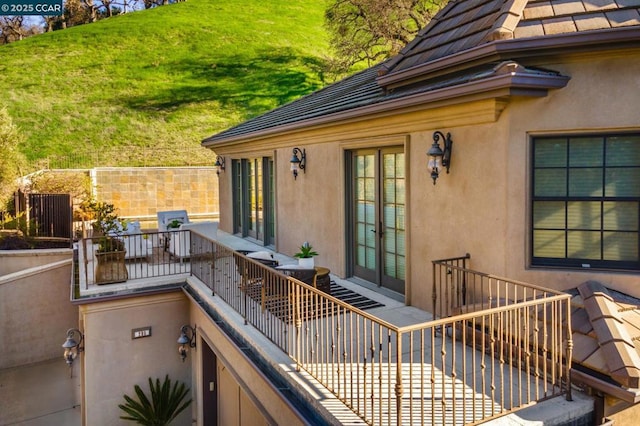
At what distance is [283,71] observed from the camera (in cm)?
3875

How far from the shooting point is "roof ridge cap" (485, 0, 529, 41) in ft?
19.8

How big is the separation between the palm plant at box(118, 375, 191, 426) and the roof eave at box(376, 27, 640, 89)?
7.56 m

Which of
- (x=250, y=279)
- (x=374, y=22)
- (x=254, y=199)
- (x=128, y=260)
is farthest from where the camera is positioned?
(x=374, y=22)

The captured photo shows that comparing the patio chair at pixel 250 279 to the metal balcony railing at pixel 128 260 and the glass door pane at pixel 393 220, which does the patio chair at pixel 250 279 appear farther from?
the metal balcony railing at pixel 128 260

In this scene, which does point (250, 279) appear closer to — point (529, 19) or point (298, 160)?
point (298, 160)

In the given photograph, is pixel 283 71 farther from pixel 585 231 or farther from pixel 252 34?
pixel 585 231

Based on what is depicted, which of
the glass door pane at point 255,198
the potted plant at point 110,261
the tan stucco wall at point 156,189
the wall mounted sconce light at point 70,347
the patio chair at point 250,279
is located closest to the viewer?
the patio chair at point 250,279

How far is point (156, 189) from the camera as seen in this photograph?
21641 millimetres

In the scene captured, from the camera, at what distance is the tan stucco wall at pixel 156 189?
21109 millimetres

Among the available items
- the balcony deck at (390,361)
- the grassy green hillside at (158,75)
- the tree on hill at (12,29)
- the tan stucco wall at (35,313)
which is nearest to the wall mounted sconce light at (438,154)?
the balcony deck at (390,361)

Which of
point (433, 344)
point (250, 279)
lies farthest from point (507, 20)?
point (250, 279)

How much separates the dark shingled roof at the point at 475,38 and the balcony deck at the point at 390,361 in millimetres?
2983

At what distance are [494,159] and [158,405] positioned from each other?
750cm

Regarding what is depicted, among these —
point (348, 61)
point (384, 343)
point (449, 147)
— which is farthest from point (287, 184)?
point (348, 61)
